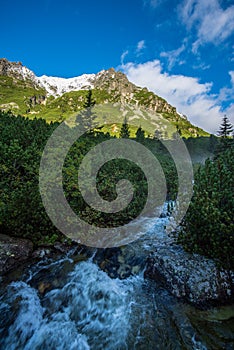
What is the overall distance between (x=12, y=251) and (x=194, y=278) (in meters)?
8.35

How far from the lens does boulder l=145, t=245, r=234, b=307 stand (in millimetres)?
8086

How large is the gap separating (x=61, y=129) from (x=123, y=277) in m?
12.7

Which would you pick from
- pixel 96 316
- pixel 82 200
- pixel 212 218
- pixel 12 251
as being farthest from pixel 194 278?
pixel 12 251

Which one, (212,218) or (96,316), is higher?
(212,218)

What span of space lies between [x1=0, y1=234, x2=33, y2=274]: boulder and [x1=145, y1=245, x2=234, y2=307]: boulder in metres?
6.39

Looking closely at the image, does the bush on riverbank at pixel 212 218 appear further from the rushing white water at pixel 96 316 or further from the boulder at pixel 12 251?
the boulder at pixel 12 251

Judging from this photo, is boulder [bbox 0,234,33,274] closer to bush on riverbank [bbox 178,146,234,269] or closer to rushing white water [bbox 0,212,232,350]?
rushing white water [bbox 0,212,232,350]

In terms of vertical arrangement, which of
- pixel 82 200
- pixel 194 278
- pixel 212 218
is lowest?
pixel 194 278

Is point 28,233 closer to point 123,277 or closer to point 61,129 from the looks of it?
point 123,277

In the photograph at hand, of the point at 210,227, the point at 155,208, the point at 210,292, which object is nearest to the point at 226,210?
the point at 210,227

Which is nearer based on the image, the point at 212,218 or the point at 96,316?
the point at 96,316

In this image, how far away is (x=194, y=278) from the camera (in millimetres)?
8398

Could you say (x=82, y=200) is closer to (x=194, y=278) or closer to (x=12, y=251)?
(x=12, y=251)

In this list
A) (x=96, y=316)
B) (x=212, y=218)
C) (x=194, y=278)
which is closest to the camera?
(x=96, y=316)
